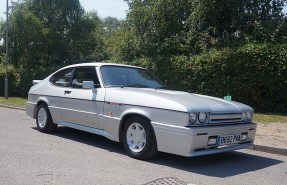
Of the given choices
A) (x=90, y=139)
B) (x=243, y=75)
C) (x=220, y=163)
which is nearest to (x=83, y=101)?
(x=90, y=139)

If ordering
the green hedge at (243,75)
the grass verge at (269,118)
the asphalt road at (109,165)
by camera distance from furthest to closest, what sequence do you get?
1. the green hedge at (243,75)
2. the grass verge at (269,118)
3. the asphalt road at (109,165)

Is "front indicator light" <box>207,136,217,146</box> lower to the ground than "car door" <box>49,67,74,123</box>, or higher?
lower

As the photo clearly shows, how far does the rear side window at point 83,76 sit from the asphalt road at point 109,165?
1.21 m

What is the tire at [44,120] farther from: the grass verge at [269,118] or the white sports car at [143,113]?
the grass verge at [269,118]

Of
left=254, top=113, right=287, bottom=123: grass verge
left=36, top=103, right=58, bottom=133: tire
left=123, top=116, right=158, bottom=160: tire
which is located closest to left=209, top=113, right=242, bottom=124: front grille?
left=123, top=116, right=158, bottom=160: tire

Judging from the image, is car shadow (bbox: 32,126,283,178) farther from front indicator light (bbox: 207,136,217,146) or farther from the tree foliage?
the tree foliage

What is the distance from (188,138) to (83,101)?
2.66 m

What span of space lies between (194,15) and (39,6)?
12.2 meters

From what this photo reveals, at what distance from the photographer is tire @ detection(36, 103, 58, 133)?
856cm

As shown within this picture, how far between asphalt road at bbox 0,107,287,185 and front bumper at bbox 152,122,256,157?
302 mm

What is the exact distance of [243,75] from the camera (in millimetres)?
13062

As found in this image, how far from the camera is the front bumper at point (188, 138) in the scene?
5527mm

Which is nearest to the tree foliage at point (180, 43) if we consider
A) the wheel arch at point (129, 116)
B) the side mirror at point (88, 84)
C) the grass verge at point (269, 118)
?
the grass verge at point (269, 118)

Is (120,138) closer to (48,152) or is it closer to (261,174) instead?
(48,152)
